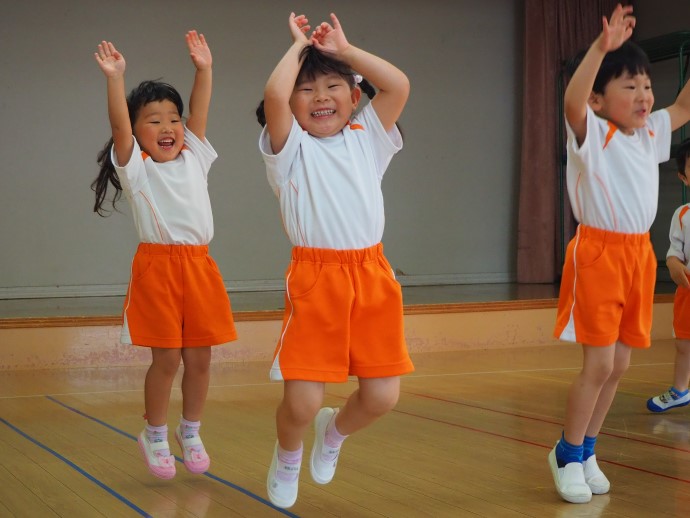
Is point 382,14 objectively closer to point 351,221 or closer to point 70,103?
point 70,103

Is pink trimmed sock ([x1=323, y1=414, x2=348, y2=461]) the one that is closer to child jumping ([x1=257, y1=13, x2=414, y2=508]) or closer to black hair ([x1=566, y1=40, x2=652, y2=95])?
child jumping ([x1=257, y1=13, x2=414, y2=508])

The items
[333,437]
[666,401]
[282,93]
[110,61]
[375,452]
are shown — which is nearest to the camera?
[282,93]

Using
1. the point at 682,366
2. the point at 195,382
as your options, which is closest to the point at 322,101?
the point at 195,382

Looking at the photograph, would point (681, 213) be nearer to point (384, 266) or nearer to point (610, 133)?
point (610, 133)

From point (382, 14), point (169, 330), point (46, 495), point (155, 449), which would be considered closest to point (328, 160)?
point (169, 330)

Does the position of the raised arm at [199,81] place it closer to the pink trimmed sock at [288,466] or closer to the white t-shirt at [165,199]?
the white t-shirt at [165,199]

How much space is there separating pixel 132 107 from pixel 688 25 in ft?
19.1

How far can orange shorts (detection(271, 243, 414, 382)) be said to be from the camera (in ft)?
6.75

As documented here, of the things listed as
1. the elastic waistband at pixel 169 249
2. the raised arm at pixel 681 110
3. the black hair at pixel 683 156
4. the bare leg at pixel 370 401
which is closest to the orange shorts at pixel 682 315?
the black hair at pixel 683 156

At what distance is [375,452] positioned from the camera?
9.57 ft

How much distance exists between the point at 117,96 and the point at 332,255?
82cm

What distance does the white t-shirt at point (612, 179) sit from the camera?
7.63ft

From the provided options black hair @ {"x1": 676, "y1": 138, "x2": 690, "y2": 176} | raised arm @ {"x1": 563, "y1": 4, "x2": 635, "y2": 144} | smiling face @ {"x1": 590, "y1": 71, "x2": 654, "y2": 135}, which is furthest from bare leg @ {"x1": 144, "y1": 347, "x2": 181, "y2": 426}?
black hair @ {"x1": 676, "y1": 138, "x2": 690, "y2": 176}

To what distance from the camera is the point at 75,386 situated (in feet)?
14.4
